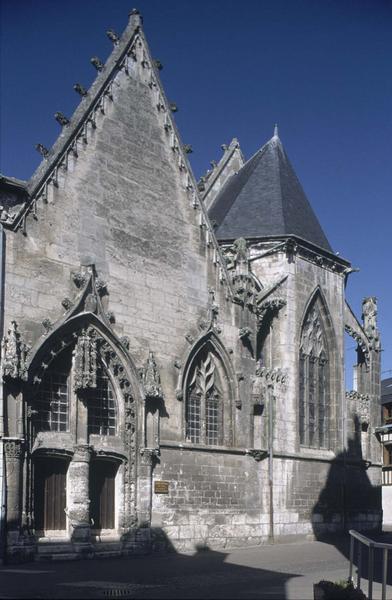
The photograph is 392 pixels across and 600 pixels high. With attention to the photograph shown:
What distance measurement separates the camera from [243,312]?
2638cm

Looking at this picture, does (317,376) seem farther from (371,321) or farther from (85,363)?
(85,363)

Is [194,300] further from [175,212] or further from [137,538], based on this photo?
[137,538]

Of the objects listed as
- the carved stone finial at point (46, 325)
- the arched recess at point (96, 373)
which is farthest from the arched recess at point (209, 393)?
the carved stone finial at point (46, 325)

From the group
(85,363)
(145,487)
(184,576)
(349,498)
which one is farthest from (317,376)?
(184,576)

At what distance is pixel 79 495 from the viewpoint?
20.9 m

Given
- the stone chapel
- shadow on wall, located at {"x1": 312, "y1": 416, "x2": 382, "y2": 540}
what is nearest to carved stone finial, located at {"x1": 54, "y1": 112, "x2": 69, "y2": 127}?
the stone chapel

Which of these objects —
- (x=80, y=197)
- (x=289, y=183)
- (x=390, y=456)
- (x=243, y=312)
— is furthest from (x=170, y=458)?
(x=390, y=456)

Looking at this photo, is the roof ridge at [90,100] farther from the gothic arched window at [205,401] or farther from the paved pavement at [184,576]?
the paved pavement at [184,576]

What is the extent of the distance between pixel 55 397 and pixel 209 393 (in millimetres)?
5583

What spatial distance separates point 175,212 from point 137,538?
8478mm

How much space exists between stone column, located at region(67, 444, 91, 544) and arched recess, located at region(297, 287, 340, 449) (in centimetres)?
930

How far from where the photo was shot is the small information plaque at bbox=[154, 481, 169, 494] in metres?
22.8

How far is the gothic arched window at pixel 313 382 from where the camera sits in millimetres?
29031

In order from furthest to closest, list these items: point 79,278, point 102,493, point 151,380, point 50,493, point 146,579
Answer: point 151,380 < point 102,493 < point 79,278 < point 50,493 < point 146,579
